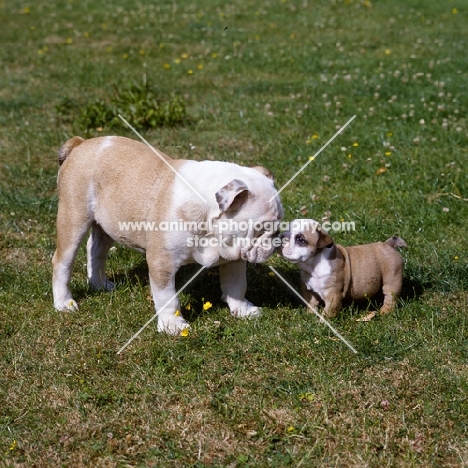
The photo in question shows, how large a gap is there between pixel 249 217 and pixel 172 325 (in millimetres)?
963

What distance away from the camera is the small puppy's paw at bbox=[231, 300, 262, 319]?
4.94 meters

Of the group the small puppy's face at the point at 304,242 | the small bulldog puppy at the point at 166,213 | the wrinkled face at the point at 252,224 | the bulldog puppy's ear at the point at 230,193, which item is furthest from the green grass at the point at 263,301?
the bulldog puppy's ear at the point at 230,193

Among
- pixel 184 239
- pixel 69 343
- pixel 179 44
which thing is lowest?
pixel 179 44

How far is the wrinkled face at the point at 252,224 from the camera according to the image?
4312 mm

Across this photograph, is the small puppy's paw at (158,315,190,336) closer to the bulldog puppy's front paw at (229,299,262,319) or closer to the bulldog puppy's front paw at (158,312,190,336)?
the bulldog puppy's front paw at (158,312,190,336)

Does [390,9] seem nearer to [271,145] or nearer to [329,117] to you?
[329,117]

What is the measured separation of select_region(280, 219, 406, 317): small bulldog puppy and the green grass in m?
0.15

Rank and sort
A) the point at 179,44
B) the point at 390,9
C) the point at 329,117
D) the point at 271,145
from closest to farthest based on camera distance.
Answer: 1. the point at 271,145
2. the point at 329,117
3. the point at 179,44
4. the point at 390,9

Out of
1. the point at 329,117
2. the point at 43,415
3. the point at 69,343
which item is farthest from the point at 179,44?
the point at 43,415

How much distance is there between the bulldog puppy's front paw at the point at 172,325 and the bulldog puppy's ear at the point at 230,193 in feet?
3.04

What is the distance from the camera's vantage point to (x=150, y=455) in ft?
11.9

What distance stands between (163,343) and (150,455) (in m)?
1.03

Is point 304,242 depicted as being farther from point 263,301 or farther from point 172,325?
point 172,325

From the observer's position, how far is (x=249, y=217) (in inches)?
171
